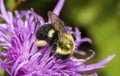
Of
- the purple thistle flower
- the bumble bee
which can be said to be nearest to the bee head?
the bumble bee

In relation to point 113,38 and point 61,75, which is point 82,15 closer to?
point 113,38

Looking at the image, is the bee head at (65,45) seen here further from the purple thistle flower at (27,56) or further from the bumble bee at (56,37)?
the purple thistle flower at (27,56)

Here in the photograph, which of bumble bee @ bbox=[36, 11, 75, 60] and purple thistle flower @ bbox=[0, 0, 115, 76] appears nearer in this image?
bumble bee @ bbox=[36, 11, 75, 60]

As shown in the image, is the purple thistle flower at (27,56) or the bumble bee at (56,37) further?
the purple thistle flower at (27,56)

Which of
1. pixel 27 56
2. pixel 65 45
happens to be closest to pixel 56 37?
pixel 65 45

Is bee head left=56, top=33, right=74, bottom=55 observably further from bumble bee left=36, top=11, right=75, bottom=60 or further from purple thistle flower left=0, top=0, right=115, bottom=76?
purple thistle flower left=0, top=0, right=115, bottom=76

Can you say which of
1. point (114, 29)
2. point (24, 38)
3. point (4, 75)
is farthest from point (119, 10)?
point (4, 75)

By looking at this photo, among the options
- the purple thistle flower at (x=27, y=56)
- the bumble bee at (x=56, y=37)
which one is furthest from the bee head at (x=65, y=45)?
the purple thistle flower at (x=27, y=56)

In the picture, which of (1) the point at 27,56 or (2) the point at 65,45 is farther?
(1) the point at 27,56

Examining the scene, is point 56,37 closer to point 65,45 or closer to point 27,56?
point 65,45
